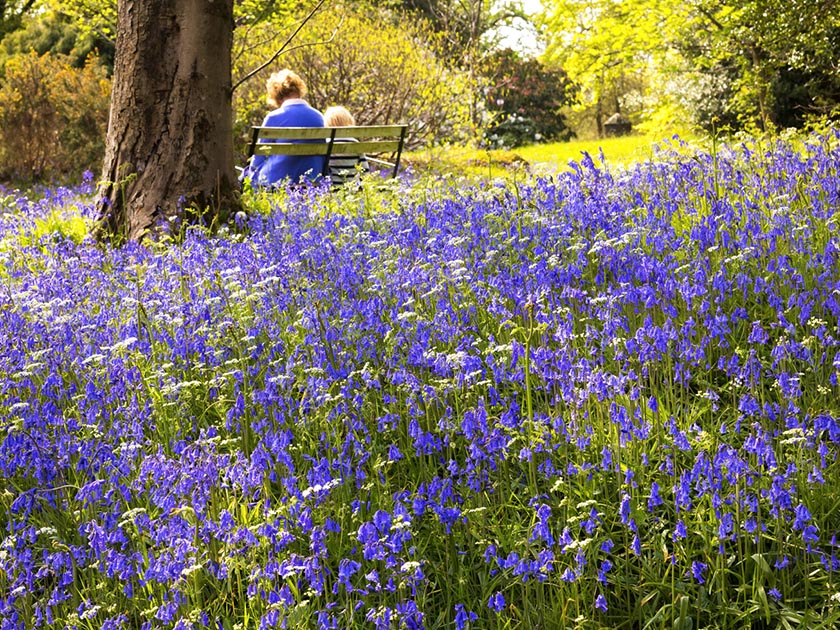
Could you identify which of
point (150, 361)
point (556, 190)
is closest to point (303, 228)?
point (556, 190)

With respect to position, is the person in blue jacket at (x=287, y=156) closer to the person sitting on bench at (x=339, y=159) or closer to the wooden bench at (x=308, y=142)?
the wooden bench at (x=308, y=142)

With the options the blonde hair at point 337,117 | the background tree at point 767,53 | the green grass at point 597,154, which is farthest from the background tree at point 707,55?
the blonde hair at point 337,117

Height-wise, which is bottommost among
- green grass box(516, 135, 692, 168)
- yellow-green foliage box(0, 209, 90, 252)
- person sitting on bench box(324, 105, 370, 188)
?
yellow-green foliage box(0, 209, 90, 252)

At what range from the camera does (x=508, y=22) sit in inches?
1332

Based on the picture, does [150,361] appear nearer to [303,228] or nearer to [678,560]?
[303,228]

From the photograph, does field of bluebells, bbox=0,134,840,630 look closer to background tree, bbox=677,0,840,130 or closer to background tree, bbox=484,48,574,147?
background tree, bbox=677,0,840,130

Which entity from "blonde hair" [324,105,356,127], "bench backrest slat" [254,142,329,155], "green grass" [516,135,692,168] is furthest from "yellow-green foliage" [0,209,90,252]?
"green grass" [516,135,692,168]

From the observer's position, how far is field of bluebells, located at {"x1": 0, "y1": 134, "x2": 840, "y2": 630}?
2496 millimetres

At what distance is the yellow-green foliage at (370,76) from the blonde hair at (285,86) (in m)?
7.28

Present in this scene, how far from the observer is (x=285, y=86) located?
10102mm

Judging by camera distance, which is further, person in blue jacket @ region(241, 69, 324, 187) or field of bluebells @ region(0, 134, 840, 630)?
person in blue jacket @ region(241, 69, 324, 187)

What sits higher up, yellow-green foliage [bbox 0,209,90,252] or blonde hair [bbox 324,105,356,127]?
blonde hair [bbox 324,105,356,127]

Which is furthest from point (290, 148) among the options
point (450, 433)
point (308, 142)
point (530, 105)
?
point (530, 105)

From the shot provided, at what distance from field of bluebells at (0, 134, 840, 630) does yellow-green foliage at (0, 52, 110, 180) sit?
15.8 m
